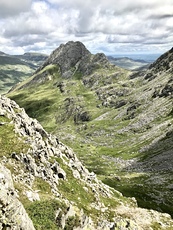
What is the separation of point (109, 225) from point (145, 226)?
10.9 meters

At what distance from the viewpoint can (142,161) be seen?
146750 mm

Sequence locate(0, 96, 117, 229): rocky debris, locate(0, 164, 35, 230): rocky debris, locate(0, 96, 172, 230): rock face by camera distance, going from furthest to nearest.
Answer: locate(0, 96, 117, 229): rocky debris
locate(0, 96, 172, 230): rock face
locate(0, 164, 35, 230): rocky debris

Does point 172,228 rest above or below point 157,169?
above

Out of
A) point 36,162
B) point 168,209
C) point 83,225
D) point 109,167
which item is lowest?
point 109,167

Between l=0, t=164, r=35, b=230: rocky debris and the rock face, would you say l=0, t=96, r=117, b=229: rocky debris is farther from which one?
l=0, t=164, r=35, b=230: rocky debris

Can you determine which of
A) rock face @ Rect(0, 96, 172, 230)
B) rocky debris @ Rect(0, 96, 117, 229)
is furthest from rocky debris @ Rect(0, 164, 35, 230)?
rocky debris @ Rect(0, 96, 117, 229)

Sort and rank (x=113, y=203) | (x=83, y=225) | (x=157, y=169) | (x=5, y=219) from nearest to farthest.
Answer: (x=5, y=219) → (x=83, y=225) → (x=113, y=203) → (x=157, y=169)

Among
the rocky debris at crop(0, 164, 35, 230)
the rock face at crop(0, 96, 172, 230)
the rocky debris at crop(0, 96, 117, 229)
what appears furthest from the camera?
the rocky debris at crop(0, 96, 117, 229)

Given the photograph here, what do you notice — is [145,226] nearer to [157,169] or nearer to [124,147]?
[157,169]

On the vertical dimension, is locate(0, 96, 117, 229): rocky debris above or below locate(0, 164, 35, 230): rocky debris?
below

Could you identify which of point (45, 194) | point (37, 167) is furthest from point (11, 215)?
point (37, 167)

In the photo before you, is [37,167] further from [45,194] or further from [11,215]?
[11,215]

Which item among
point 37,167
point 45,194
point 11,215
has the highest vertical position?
point 11,215

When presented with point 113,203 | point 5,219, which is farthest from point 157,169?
point 5,219
